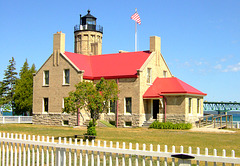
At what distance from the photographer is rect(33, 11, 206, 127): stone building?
113ft

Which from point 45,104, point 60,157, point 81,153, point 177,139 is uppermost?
point 45,104

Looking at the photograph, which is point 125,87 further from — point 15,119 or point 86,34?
point 86,34

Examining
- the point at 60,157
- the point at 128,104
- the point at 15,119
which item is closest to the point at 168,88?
the point at 128,104

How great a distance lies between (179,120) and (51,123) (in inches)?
576

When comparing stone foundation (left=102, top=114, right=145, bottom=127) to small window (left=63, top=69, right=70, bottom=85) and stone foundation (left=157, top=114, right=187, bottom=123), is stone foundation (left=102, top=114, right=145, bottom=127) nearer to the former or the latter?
stone foundation (left=157, top=114, right=187, bottom=123)

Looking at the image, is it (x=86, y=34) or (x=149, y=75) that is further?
(x=86, y=34)

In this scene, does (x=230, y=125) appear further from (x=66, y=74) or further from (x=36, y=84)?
(x=36, y=84)

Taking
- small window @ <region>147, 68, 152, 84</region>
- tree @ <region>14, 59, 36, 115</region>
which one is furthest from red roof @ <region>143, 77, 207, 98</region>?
tree @ <region>14, 59, 36, 115</region>

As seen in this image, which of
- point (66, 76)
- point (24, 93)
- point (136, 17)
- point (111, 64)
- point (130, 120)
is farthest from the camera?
point (24, 93)

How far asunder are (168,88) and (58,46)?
1319 centimetres

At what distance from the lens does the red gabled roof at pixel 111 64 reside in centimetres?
3700

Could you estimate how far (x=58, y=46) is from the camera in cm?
3912

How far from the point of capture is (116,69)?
125 feet

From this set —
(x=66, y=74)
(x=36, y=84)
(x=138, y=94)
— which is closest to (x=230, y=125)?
(x=138, y=94)
